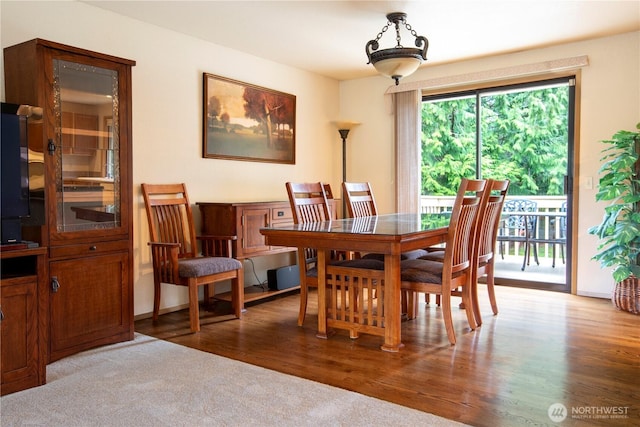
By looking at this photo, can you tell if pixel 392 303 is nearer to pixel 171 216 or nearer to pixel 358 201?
pixel 358 201

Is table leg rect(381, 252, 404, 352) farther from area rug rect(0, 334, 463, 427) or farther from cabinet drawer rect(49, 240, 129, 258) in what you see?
cabinet drawer rect(49, 240, 129, 258)

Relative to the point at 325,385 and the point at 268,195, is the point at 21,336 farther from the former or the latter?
the point at 268,195

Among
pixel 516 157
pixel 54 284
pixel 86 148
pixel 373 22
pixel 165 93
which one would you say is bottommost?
pixel 54 284

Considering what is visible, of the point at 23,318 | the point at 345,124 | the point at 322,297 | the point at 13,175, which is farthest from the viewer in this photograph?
the point at 345,124

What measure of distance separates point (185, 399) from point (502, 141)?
4.33m

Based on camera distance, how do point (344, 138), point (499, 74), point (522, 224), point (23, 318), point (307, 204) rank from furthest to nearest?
point (344, 138), point (522, 224), point (499, 74), point (307, 204), point (23, 318)

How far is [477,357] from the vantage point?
2824 millimetres

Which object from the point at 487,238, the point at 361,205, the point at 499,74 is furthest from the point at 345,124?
the point at 487,238

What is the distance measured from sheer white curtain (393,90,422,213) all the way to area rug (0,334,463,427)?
129 inches

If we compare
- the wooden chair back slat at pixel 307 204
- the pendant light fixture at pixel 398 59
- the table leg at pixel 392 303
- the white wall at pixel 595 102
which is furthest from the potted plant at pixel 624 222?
the wooden chair back slat at pixel 307 204

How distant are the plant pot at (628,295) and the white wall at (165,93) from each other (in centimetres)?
302

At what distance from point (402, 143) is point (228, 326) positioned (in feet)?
9.83

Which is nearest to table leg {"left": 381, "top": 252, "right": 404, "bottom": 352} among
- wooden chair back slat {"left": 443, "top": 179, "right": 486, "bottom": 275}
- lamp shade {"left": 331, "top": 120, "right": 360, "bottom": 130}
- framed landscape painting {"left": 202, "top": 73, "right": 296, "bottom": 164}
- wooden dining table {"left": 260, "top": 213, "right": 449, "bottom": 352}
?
wooden dining table {"left": 260, "top": 213, "right": 449, "bottom": 352}

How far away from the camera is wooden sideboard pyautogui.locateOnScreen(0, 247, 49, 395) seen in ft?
7.66
